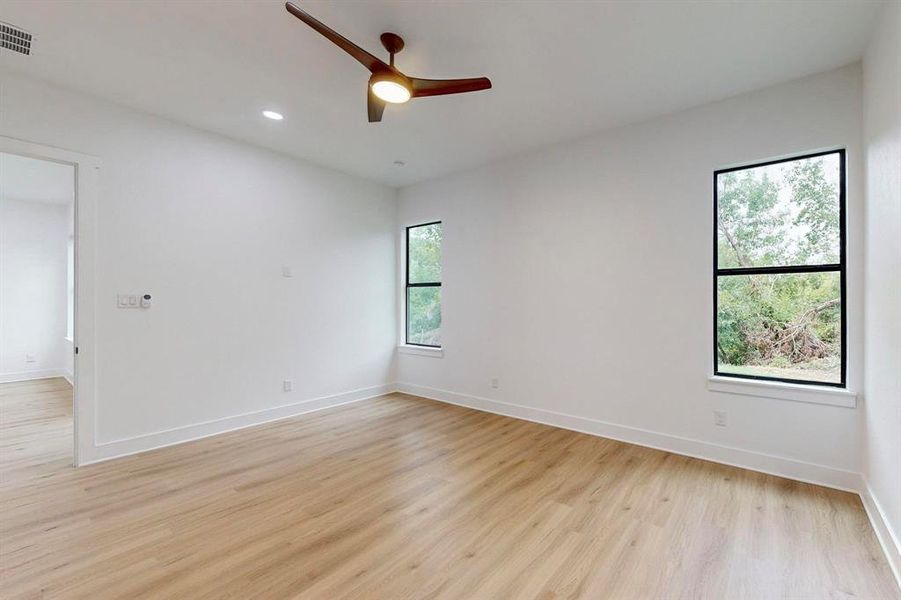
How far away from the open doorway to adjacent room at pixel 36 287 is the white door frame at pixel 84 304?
7.79 feet

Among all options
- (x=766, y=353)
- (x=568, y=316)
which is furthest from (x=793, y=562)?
(x=568, y=316)

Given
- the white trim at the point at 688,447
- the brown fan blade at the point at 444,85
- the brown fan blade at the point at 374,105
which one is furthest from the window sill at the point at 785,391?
the brown fan blade at the point at 374,105

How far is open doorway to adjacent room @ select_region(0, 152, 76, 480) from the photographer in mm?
5152

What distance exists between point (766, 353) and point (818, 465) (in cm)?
82

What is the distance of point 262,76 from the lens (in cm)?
282

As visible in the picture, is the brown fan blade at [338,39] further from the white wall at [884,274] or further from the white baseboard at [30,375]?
the white baseboard at [30,375]

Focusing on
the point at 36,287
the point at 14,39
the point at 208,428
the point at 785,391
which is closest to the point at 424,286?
the point at 208,428

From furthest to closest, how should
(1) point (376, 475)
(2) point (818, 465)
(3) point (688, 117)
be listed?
(3) point (688, 117) < (1) point (376, 475) < (2) point (818, 465)

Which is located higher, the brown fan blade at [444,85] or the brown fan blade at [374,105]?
the brown fan blade at [444,85]

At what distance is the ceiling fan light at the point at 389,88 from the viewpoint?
228 centimetres

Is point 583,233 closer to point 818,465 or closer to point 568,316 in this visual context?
point 568,316

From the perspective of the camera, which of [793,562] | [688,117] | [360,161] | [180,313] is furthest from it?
[360,161]

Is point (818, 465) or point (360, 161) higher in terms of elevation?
point (360, 161)

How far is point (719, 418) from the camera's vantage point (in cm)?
314
